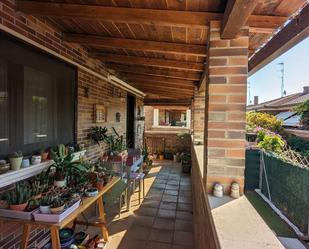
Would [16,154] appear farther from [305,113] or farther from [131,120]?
[305,113]

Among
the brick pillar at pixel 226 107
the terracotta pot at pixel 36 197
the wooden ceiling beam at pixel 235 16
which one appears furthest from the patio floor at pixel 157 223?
the wooden ceiling beam at pixel 235 16

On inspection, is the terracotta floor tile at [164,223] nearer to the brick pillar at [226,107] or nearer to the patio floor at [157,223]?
the patio floor at [157,223]

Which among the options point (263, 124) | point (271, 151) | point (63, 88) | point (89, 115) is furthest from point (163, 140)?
point (63, 88)

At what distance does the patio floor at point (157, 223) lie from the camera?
2922 mm

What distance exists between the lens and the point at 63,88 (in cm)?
285

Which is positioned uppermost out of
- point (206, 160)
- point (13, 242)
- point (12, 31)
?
point (12, 31)

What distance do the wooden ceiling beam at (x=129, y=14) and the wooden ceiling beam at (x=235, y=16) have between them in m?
0.17

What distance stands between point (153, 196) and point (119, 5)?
3.89 m

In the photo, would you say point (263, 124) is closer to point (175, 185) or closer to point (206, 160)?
point (175, 185)

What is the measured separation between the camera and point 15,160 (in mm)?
1949

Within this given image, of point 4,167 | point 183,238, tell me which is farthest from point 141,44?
point 183,238

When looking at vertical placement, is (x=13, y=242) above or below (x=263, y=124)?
below

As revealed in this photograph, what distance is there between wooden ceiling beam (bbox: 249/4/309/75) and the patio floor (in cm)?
251

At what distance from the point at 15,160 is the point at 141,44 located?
6.00 ft
